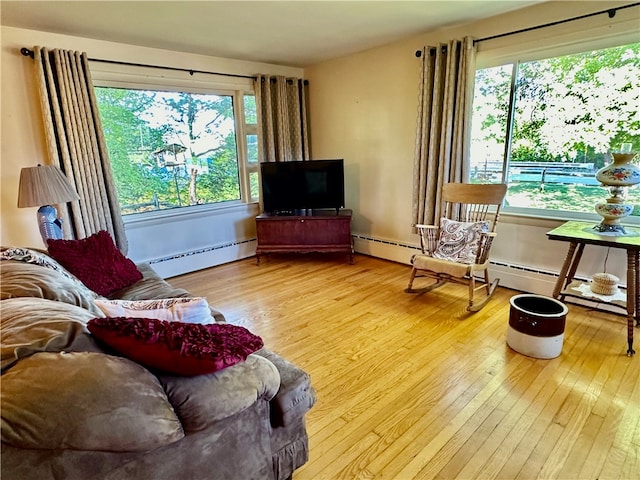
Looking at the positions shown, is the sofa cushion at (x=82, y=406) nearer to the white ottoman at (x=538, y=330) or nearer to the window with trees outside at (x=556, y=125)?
the white ottoman at (x=538, y=330)

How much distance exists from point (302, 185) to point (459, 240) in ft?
6.21

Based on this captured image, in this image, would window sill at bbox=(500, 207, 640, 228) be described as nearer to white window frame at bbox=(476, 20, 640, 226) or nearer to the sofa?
white window frame at bbox=(476, 20, 640, 226)

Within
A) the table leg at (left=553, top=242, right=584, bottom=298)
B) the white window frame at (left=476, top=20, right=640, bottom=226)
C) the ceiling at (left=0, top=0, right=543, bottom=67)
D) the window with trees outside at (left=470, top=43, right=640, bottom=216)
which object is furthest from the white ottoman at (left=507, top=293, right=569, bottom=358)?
the ceiling at (left=0, top=0, right=543, bottom=67)

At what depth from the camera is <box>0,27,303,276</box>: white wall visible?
9.60 feet

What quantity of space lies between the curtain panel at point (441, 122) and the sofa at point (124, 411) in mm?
2648

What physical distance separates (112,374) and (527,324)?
7.40 ft

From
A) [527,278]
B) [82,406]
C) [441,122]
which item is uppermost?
[441,122]

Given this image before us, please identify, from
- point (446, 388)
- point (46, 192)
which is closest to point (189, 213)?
point (46, 192)

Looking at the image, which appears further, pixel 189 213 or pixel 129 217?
pixel 189 213

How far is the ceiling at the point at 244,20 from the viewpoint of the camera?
2.57 meters

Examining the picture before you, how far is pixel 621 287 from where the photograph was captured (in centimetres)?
273

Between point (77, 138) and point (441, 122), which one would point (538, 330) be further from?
point (77, 138)

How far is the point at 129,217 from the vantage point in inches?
145

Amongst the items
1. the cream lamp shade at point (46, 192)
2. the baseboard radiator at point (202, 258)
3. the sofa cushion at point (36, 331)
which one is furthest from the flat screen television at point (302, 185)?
the sofa cushion at point (36, 331)
